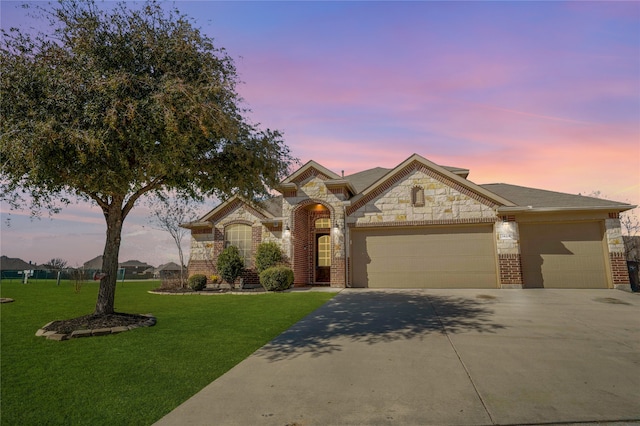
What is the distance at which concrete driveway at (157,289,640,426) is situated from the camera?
143 inches

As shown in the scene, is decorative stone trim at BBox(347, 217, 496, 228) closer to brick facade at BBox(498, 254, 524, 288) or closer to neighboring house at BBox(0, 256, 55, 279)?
brick facade at BBox(498, 254, 524, 288)

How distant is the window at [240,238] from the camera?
1875 cm

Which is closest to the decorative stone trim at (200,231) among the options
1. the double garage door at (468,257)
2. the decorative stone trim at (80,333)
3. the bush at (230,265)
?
the bush at (230,265)

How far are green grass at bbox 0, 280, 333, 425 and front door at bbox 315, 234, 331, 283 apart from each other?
8625 mm

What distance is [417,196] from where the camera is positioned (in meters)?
16.1

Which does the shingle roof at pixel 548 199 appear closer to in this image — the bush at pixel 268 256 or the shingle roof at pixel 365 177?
the shingle roof at pixel 365 177

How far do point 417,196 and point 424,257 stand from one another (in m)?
2.76

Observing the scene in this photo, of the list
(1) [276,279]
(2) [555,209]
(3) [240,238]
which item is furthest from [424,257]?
(3) [240,238]

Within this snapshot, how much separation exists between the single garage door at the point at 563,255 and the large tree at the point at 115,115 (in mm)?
12322

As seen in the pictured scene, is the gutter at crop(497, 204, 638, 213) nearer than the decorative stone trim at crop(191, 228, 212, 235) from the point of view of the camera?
Yes

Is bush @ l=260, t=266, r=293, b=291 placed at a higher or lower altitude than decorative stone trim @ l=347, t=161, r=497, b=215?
lower

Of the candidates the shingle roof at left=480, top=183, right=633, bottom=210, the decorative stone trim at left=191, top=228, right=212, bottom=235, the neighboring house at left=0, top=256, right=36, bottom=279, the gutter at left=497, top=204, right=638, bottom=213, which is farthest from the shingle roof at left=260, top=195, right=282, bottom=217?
the neighboring house at left=0, top=256, right=36, bottom=279

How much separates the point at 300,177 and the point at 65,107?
11.2 metres

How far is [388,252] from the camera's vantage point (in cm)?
1619
